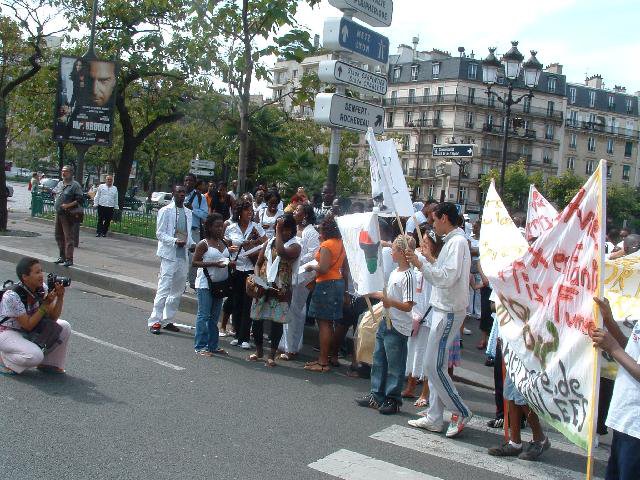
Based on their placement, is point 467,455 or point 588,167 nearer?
point 467,455

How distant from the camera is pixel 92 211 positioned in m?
22.3

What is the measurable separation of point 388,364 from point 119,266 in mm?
8426

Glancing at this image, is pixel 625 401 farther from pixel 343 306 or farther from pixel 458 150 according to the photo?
pixel 458 150

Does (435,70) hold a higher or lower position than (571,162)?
higher

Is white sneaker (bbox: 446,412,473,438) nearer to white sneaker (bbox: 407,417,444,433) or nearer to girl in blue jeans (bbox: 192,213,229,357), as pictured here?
white sneaker (bbox: 407,417,444,433)

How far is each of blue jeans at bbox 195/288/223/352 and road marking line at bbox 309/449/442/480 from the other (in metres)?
3.24

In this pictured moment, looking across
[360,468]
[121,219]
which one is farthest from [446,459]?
[121,219]

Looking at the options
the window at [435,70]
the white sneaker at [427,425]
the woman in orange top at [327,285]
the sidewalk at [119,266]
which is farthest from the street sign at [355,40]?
the window at [435,70]

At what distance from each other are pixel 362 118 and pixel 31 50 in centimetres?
1265

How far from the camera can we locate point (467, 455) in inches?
227

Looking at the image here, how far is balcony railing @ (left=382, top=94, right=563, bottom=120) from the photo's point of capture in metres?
79.6

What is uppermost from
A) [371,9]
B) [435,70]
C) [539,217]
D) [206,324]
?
[435,70]

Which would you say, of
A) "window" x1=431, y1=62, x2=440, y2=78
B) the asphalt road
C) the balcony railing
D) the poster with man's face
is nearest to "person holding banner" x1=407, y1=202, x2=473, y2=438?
the asphalt road

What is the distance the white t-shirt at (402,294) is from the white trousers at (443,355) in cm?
45
